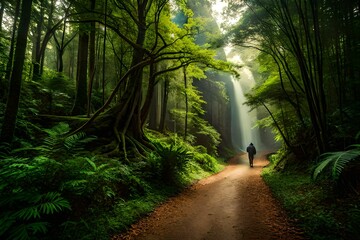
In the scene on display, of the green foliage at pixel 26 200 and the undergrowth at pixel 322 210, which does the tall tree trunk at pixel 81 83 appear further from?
the undergrowth at pixel 322 210

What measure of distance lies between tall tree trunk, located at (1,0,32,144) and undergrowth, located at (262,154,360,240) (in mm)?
6446

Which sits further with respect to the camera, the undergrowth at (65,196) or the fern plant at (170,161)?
the fern plant at (170,161)

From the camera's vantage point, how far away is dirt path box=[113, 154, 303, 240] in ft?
13.7

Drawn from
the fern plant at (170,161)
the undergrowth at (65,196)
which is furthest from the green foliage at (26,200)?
the fern plant at (170,161)

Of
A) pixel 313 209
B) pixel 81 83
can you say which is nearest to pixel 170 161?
pixel 313 209

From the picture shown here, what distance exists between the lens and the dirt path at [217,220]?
4184 millimetres

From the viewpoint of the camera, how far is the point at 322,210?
4453 millimetres

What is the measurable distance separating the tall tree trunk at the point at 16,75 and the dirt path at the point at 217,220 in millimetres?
3501

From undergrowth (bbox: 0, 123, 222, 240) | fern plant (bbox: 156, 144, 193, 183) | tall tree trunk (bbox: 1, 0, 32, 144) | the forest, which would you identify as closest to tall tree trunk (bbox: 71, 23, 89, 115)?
the forest

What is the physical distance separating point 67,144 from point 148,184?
280cm

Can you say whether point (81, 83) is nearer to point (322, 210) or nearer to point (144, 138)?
point (144, 138)

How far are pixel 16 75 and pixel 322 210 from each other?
7.08 m

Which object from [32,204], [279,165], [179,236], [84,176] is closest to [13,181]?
[32,204]

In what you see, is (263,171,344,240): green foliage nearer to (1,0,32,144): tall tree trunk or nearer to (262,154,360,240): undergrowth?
(262,154,360,240): undergrowth
